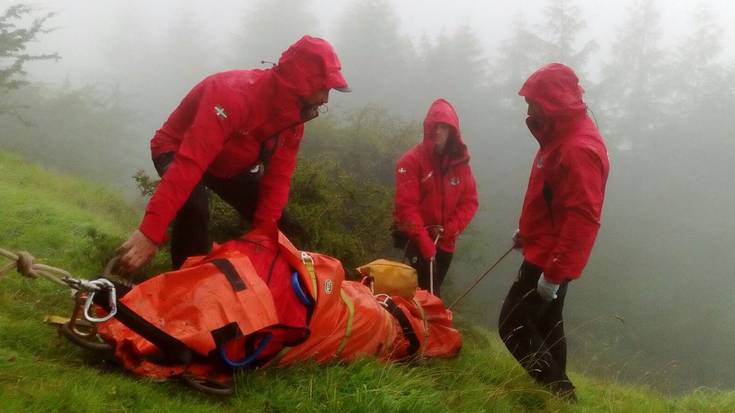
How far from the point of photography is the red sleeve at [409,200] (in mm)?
4941

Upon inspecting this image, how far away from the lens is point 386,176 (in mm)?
14578

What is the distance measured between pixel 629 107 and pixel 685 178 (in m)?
5.26

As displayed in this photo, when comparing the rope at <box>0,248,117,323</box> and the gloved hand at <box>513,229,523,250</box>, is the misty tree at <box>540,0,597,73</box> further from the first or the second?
the rope at <box>0,248,117,323</box>

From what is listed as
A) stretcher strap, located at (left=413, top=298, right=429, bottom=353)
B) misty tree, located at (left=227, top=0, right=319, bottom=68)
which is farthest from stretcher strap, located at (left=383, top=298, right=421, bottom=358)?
misty tree, located at (left=227, top=0, right=319, bottom=68)

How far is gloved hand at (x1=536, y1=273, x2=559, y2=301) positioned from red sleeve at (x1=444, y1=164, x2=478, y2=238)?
5.43 feet

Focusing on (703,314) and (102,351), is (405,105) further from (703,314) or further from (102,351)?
(102,351)

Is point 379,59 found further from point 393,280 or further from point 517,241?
point 393,280

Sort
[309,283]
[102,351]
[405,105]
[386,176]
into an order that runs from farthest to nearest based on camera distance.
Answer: [405,105], [386,176], [309,283], [102,351]

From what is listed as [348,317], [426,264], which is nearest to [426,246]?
[426,264]

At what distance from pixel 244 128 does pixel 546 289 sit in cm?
198

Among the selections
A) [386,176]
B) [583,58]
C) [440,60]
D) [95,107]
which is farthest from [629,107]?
[95,107]

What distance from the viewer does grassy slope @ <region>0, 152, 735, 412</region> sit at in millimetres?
2264

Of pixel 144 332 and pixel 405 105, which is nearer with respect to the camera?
pixel 144 332

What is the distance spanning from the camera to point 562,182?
351 centimetres
